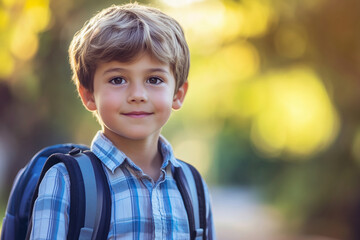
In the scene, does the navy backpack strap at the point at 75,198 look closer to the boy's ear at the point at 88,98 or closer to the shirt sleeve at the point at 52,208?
the shirt sleeve at the point at 52,208

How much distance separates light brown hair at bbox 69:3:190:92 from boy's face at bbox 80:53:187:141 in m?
0.03

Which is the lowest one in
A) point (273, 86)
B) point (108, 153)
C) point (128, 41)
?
point (108, 153)

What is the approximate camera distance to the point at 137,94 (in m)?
1.79

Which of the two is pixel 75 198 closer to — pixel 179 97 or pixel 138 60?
pixel 138 60

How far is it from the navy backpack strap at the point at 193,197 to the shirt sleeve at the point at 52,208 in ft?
1.37

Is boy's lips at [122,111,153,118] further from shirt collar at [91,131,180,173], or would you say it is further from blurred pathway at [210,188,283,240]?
blurred pathway at [210,188,283,240]

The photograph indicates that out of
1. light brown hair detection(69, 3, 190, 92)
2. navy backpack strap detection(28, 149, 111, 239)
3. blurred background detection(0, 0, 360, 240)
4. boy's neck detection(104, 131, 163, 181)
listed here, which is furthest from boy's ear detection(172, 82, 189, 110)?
blurred background detection(0, 0, 360, 240)

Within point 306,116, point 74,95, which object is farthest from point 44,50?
point 306,116

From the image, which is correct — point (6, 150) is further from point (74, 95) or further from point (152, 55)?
point (152, 55)

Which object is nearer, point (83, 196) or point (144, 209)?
point (83, 196)

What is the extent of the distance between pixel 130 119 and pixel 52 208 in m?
0.38

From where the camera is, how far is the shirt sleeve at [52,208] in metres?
1.65

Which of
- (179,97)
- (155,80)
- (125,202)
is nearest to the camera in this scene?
(125,202)

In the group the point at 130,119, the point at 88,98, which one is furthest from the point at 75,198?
the point at 88,98
